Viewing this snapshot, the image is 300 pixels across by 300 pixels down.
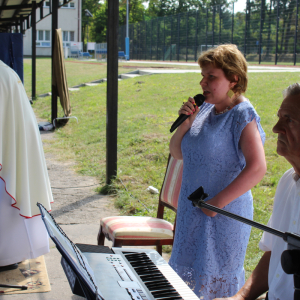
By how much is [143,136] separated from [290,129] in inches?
281

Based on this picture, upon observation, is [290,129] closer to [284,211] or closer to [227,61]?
[284,211]

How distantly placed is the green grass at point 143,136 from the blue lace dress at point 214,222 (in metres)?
1.48

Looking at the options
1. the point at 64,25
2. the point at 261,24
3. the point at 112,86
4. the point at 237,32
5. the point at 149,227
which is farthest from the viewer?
the point at 64,25

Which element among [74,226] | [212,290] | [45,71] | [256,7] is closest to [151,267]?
[212,290]

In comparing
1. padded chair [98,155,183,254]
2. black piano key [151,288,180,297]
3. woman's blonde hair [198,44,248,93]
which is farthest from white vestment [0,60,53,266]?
black piano key [151,288,180,297]

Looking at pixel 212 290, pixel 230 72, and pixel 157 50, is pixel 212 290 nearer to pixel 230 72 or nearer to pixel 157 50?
pixel 230 72

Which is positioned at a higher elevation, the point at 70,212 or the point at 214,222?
the point at 214,222

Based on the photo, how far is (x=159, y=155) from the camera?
7359 mm

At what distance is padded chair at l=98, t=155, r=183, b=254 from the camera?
10.5 feet

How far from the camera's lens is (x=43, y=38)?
5178cm

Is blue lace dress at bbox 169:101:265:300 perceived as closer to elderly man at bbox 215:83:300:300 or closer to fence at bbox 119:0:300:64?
elderly man at bbox 215:83:300:300

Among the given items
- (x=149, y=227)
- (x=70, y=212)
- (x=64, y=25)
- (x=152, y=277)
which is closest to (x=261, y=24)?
(x=70, y=212)

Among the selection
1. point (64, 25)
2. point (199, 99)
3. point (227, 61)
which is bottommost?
point (199, 99)

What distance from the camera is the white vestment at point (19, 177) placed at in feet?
10.6
